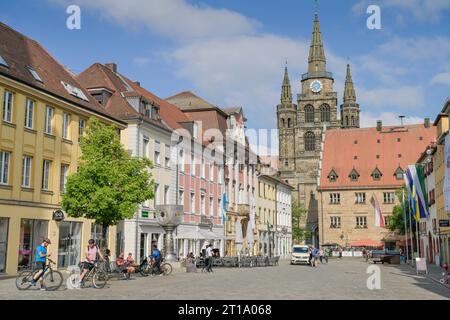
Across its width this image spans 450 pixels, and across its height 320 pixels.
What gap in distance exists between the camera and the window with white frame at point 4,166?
82.2 ft

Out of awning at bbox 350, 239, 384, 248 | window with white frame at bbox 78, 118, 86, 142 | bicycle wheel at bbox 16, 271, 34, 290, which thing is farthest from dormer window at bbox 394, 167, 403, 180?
bicycle wheel at bbox 16, 271, 34, 290

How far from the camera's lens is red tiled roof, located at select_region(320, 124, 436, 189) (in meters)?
87.1

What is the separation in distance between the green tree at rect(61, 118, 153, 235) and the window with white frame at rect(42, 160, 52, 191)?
10.9 feet

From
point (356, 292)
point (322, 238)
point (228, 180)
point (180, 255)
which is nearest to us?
point (356, 292)

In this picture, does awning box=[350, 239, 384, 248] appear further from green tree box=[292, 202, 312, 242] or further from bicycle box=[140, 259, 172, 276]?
bicycle box=[140, 259, 172, 276]

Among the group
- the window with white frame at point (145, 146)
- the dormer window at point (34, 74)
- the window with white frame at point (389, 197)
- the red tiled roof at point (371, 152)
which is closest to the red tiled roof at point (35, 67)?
the dormer window at point (34, 74)

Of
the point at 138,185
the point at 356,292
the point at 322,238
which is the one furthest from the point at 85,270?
the point at 322,238

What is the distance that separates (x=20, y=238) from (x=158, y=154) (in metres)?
15.1

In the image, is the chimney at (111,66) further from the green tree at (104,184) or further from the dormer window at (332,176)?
the dormer window at (332,176)

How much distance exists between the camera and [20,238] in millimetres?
26109

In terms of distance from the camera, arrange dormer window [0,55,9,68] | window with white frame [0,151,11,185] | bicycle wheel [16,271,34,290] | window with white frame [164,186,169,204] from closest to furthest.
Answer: bicycle wheel [16,271,34,290] < window with white frame [0,151,11,185] < dormer window [0,55,9,68] < window with white frame [164,186,169,204]

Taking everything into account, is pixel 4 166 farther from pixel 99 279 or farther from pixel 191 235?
pixel 191 235

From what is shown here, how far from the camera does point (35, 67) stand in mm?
30172
